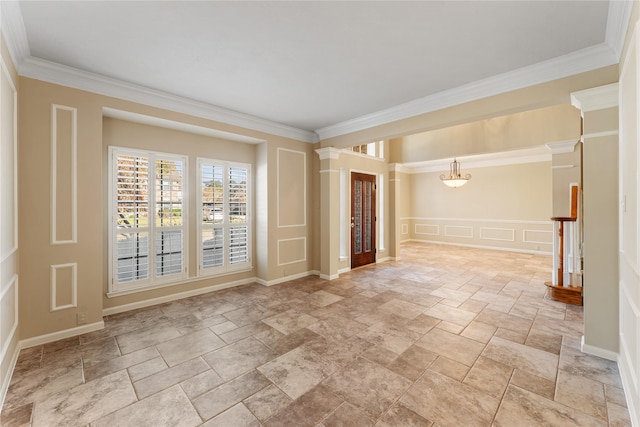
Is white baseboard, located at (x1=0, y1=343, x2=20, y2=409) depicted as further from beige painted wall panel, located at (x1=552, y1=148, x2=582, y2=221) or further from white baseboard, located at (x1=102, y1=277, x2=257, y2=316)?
beige painted wall panel, located at (x1=552, y1=148, x2=582, y2=221)

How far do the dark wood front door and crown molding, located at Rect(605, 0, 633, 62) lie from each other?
14.2 feet

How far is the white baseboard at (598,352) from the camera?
250 cm

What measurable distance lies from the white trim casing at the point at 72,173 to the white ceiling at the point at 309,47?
0.37 meters

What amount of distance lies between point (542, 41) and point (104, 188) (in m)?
5.13

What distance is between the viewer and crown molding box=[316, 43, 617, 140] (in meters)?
2.61

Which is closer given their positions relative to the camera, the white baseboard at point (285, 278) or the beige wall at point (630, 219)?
the beige wall at point (630, 219)

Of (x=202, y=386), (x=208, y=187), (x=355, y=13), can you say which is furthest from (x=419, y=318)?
(x=208, y=187)

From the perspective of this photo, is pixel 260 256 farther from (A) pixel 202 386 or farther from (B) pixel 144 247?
(A) pixel 202 386

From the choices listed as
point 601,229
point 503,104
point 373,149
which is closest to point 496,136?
point 373,149

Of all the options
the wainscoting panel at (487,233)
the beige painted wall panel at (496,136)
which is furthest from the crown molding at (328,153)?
the wainscoting panel at (487,233)

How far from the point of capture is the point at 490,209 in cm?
884

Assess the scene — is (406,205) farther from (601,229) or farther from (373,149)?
(601,229)

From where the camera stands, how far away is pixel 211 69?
2.98 meters

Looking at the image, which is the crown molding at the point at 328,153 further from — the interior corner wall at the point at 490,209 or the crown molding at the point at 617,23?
the interior corner wall at the point at 490,209
